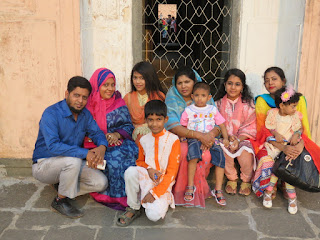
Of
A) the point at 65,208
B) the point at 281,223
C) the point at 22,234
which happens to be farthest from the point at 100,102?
the point at 281,223

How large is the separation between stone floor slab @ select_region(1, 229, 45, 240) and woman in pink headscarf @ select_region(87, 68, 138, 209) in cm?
67

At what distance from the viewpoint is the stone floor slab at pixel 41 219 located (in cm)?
283

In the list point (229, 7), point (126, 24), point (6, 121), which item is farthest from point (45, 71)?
point (229, 7)

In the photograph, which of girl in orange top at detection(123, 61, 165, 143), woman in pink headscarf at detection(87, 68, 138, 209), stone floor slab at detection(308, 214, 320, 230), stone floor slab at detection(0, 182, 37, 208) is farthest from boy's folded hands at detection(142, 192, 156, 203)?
stone floor slab at detection(308, 214, 320, 230)

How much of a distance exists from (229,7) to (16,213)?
Result: 355 centimetres

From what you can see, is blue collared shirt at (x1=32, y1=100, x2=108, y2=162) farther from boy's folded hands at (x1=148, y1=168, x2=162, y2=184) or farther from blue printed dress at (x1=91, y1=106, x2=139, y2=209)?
boy's folded hands at (x1=148, y1=168, x2=162, y2=184)

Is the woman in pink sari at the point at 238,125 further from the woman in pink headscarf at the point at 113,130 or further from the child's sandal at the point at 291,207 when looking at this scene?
the woman in pink headscarf at the point at 113,130

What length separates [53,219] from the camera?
9.53ft

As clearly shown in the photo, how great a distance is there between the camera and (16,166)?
3.99 m

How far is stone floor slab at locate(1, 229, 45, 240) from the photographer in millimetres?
2639

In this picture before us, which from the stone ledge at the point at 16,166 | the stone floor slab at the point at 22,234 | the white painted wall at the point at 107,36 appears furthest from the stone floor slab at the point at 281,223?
the stone ledge at the point at 16,166

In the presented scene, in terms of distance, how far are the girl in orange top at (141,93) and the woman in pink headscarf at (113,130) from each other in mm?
132

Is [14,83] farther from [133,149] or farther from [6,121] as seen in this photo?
[133,149]

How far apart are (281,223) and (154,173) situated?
124 centimetres
